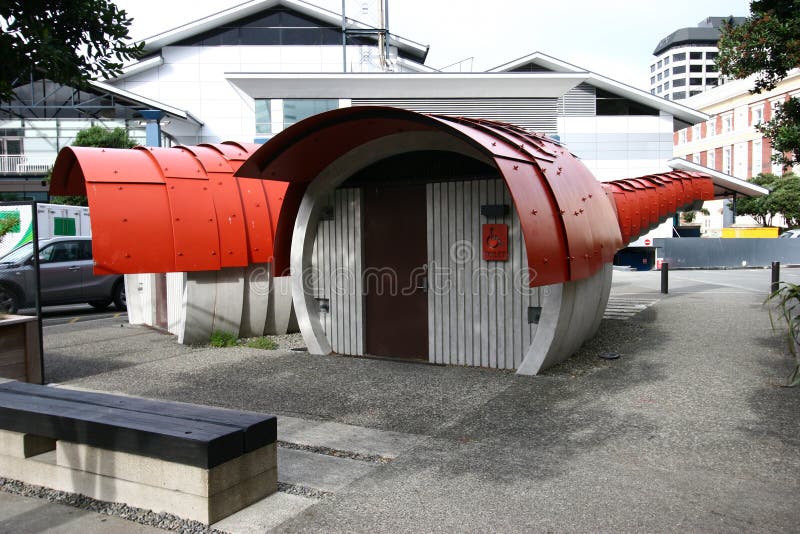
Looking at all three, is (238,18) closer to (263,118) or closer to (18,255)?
(263,118)

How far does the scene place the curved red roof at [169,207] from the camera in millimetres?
9477

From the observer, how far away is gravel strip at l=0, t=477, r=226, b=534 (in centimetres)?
412

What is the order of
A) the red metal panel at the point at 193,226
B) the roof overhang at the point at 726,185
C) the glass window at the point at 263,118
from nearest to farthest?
the red metal panel at the point at 193,226, the glass window at the point at 263,118, the roof overhang at the point at 726,185

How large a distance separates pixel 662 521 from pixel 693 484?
0.69 meters

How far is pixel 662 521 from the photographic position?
157 inches

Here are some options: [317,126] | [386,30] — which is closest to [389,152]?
[317,126]

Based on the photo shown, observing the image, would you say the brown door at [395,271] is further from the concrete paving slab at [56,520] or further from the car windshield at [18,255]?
the car windshield at [18,255]

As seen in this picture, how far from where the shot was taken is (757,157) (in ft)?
204

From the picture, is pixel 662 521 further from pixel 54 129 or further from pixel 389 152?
pixel 54 129

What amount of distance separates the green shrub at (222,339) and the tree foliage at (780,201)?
48.4 metres

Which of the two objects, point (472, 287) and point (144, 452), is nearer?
point (144, 452)

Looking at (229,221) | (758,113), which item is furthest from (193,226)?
(758,113)

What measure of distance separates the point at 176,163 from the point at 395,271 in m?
4.04

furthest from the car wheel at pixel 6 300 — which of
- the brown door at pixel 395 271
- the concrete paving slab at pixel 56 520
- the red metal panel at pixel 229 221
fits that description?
the concrete paving slab at pixel 56 520
